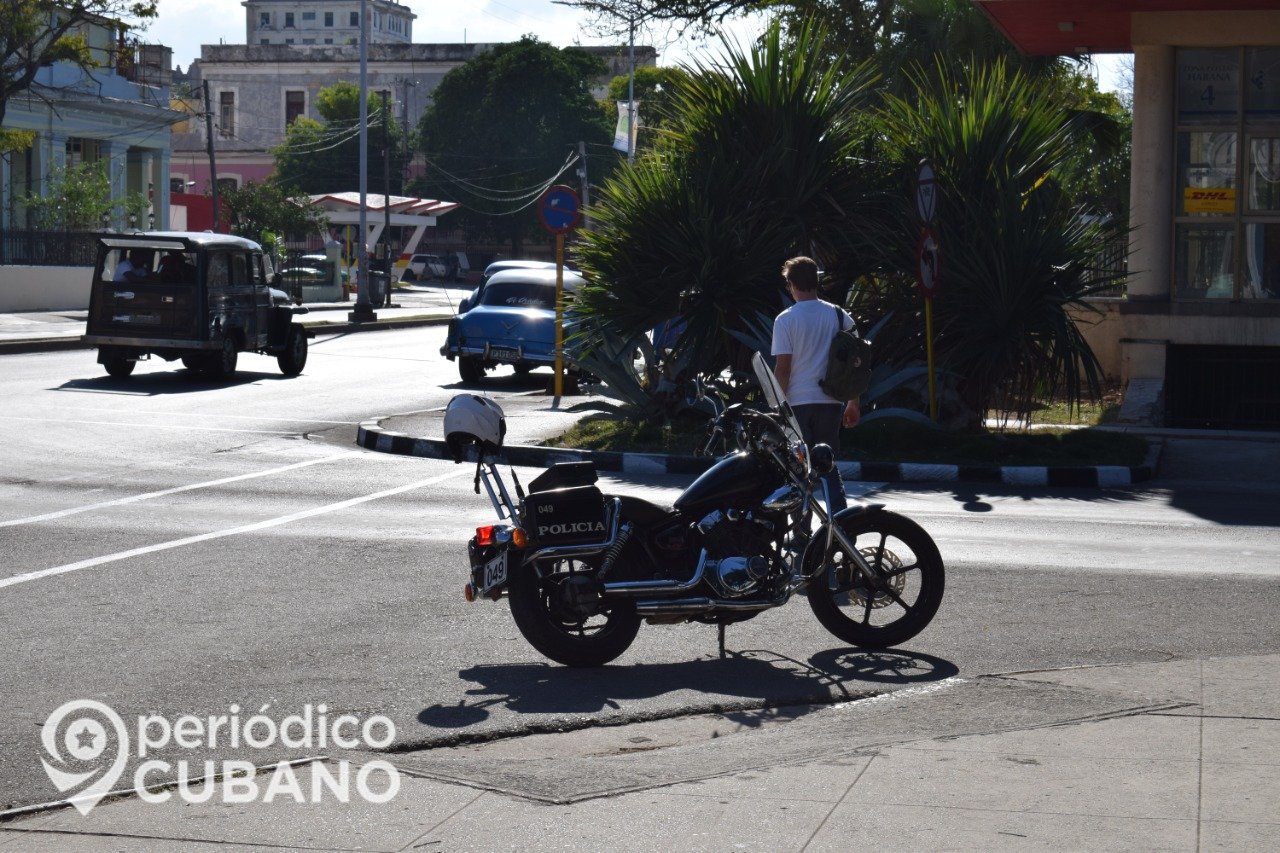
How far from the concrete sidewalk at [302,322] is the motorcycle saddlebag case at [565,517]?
72.7 feet

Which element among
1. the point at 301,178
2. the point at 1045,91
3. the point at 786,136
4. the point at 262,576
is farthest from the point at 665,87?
the point at 301,178

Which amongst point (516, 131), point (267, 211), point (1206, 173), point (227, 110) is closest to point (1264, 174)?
point (1206, 173)

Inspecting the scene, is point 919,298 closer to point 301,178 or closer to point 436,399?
point 436,399

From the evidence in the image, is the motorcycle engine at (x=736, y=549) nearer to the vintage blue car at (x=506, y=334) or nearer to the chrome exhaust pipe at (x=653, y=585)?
the chrome exhaust pipe at (x=653, y=585)

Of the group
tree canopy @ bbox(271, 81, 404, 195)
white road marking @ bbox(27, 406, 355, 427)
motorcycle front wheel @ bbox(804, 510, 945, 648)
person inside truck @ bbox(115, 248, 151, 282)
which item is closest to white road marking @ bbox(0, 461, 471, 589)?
motorcycle front wheel @ bbox(804, 510, 945, 648)

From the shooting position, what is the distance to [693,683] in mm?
7031

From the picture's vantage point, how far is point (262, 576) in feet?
31.1

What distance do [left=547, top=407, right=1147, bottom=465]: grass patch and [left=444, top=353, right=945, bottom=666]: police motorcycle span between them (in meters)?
7.43

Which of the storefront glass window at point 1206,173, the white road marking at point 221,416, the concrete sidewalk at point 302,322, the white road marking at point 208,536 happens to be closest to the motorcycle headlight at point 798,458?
the white road marking at point 208,536

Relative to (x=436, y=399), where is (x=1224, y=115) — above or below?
above

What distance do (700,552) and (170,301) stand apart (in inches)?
691

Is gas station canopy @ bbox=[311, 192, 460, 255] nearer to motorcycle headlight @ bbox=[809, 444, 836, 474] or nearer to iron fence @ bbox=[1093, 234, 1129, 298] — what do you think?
iron fence @ bbox=[1093, 234, 1129, 298]

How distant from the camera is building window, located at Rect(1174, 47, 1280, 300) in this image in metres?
19.8

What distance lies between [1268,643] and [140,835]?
5196 mm
